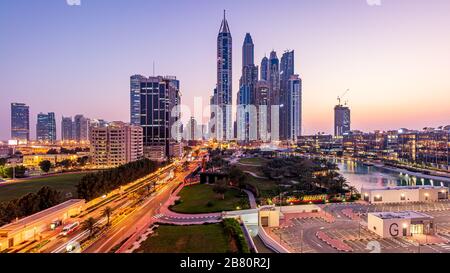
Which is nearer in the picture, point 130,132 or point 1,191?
point 1,191

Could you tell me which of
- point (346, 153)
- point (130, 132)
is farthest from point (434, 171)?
point (130, 132)

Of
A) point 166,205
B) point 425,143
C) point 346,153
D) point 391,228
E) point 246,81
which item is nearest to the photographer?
point 391,228

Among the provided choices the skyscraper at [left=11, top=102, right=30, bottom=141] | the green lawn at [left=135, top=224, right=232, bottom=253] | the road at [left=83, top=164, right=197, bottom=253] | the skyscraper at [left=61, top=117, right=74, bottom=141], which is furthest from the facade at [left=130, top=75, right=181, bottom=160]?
the green lawn at [left=135, top=224, right=232, bottom=253]

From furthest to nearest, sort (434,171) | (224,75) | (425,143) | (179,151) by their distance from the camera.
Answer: (224,75), (179,151), (425,143), (434,171)

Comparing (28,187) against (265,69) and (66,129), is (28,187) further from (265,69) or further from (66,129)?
(265,69)

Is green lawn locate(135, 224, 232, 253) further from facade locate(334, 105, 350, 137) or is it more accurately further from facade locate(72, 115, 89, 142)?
facade locate(334, 105, 350, 137)

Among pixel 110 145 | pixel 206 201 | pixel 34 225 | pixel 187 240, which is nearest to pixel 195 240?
pixel 187 240

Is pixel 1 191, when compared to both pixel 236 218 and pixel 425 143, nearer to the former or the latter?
pixel 236 218
